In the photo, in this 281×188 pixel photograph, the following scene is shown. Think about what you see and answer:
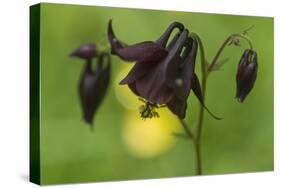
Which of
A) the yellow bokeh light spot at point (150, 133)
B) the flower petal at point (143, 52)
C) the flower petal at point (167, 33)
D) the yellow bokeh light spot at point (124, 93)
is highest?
the flower petal at point (167, 33)

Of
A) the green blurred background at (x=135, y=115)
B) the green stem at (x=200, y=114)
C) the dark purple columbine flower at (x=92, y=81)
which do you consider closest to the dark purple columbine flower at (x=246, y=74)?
the green blurred background at (x=135, y=115)

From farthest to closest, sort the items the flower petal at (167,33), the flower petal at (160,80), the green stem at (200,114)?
the green stem at (200,114), the flower petal at (167,33), the flower petal at (160,80)

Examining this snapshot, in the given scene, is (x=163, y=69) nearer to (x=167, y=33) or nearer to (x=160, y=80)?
(x=160, y=80)

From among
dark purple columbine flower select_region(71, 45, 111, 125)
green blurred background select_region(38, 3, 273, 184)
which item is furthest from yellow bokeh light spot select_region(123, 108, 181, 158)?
dark purple columbine flower select_region(71, 45, 111, 125)

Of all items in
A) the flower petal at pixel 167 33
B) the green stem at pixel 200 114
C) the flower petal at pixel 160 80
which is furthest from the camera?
the green stem at pixel 200 114

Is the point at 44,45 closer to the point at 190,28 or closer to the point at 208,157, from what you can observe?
the point at 190,28

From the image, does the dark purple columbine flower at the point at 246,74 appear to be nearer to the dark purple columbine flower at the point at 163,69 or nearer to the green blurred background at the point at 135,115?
the green blurred background at the point at 135,115
